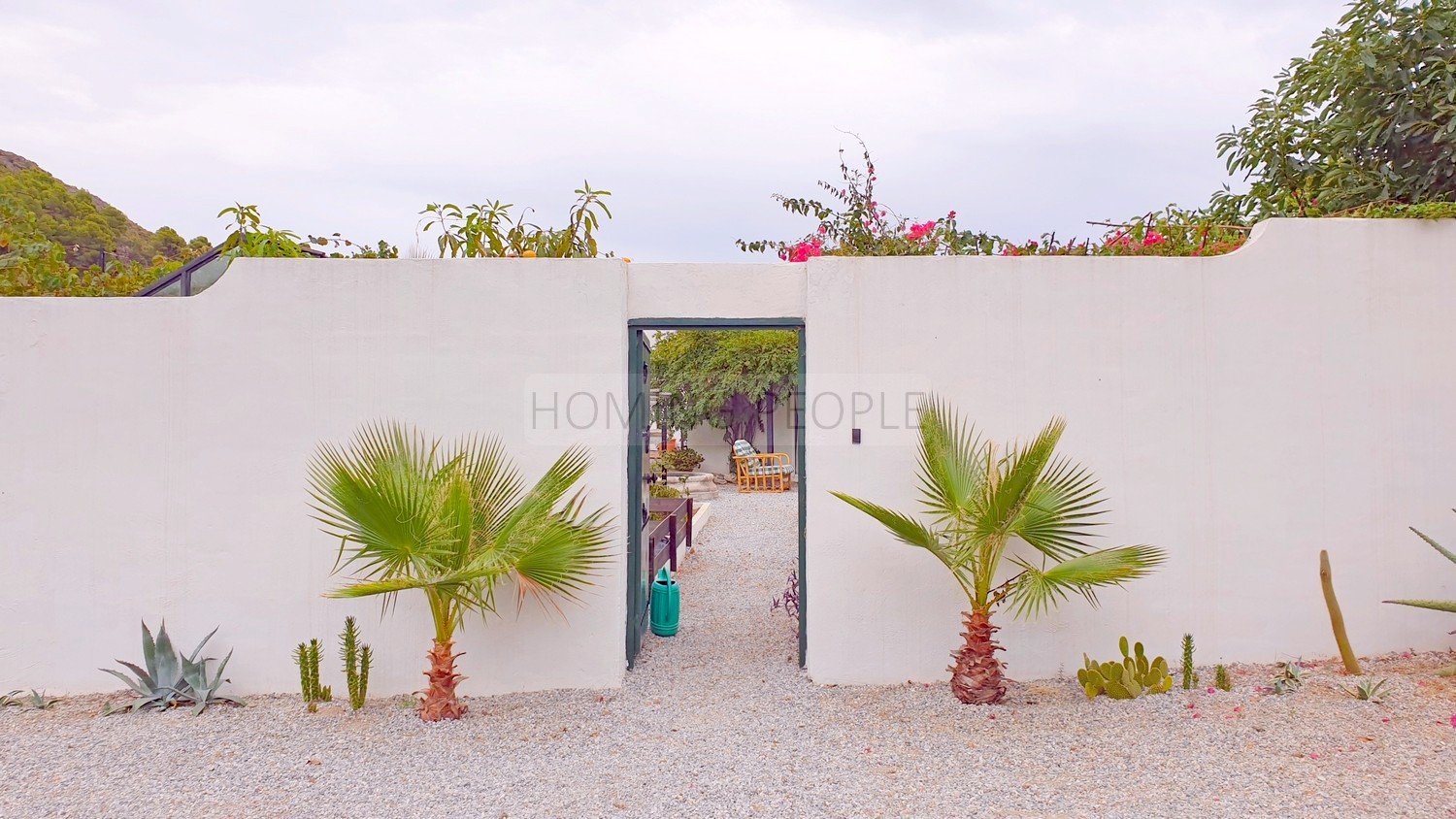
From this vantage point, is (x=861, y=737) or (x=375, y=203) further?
(x=375, y=203)

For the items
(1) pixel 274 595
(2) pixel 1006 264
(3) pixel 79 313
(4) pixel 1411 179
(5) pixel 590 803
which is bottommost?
(5) pixel 590 803

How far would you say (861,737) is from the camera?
356 centimetres

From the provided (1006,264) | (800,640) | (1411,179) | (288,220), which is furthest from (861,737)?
(1411,179)

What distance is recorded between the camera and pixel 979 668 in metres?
3.88

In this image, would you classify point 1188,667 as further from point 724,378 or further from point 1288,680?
point 724,378

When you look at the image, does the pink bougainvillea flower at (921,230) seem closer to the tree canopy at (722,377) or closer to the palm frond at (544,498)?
the palm frond at (544,498)

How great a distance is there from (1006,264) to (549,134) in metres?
4.56

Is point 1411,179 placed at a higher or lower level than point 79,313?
higher

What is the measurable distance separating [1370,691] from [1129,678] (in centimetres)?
110

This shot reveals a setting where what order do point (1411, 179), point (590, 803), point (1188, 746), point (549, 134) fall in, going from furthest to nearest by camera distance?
1. point (549, 134)
2. point (1411, 179)
3. point (1188, 746)
4. point (590, 803)

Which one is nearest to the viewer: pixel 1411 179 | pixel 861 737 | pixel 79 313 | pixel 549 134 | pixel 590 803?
pixel 590 803

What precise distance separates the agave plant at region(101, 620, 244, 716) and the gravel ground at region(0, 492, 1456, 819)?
0.48ft

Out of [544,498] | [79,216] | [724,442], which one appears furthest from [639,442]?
[79,216]

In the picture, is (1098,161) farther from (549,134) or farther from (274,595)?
(274,595)
